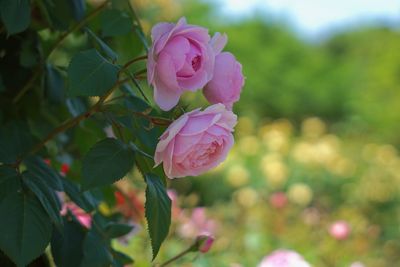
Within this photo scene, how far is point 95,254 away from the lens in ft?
3.78

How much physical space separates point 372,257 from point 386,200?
6.46 feet

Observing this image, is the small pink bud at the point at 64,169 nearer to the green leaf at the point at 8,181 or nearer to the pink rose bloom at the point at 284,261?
the green leaf at the point at 8,181

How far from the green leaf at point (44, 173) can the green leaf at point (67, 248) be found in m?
0.07

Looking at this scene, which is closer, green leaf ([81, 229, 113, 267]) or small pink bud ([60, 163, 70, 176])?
green leaf ([81, 229, 113, 267])

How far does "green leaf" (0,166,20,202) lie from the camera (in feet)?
3.30

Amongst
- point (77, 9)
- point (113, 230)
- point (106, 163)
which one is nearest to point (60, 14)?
point (77, 9)

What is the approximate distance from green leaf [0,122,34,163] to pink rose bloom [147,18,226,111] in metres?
0.30

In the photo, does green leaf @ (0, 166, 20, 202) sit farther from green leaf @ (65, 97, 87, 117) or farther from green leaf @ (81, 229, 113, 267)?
green leaf @ (65, 97, 87, 117)

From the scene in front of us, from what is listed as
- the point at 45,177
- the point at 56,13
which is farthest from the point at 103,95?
the point at 56,13

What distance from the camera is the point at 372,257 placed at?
4598 mm

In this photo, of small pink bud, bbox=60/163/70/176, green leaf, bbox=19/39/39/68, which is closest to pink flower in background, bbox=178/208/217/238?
Answer: small pink bud, bbox=60/163/70/176

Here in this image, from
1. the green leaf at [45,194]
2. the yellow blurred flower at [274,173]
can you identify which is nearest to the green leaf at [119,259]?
the green leaf at [45,194]

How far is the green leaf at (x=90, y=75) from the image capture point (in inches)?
37.6

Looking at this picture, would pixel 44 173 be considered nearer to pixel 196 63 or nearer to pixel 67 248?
pixel 67 248
